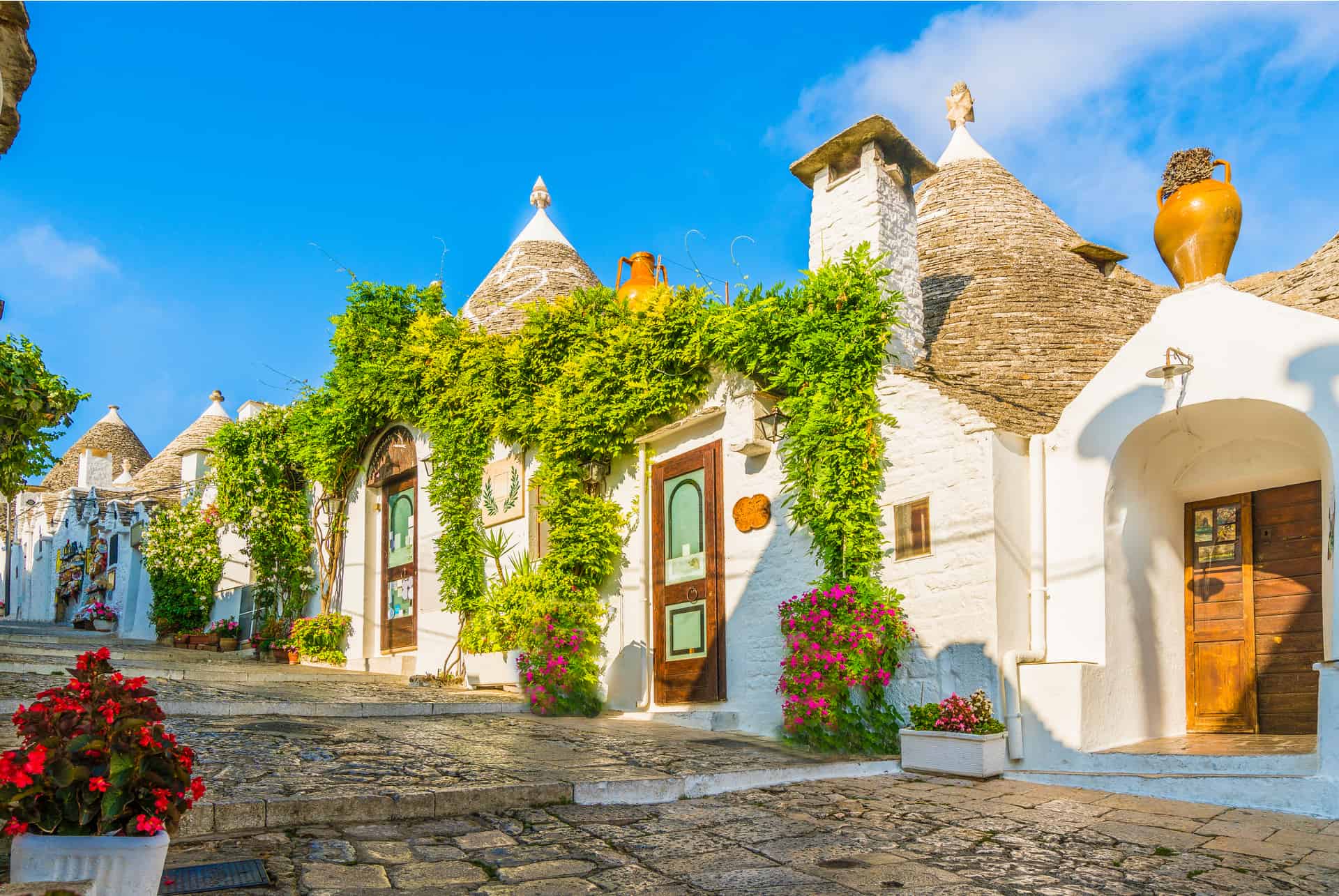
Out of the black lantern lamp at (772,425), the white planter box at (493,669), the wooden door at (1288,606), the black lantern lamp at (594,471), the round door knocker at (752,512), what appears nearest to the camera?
the wooden door at (1288,606)

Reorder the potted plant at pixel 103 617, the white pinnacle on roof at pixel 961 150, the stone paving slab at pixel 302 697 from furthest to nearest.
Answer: the potted plant at pixel 103 617 < the white pinnacle on roof at pixel 961 150 < the stone paving slab at pixel 302 697

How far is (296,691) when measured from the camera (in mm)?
10805

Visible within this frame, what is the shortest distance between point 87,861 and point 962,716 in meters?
5.55

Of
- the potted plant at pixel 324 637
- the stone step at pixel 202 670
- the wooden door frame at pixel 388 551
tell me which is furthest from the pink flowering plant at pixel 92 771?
the potted plant at pixel 324 637

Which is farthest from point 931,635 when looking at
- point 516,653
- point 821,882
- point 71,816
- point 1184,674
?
point 71,816

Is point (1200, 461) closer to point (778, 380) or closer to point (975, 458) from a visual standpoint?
point (975, 458)

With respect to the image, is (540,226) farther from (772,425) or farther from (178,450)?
(178,450)

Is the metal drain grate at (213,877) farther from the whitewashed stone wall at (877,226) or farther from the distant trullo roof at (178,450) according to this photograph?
the distant trullo roof at (178,450)

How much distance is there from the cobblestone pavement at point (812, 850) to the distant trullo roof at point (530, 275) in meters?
9.85

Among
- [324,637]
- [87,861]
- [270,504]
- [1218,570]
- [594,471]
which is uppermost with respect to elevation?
[594,471]

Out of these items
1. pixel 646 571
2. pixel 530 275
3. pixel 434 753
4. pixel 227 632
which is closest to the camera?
pixel 434 753

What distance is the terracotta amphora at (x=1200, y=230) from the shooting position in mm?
Answer: 7750

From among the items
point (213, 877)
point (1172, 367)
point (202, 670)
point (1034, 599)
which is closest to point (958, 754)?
point (1034, 599)

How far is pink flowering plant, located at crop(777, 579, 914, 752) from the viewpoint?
812 cm
